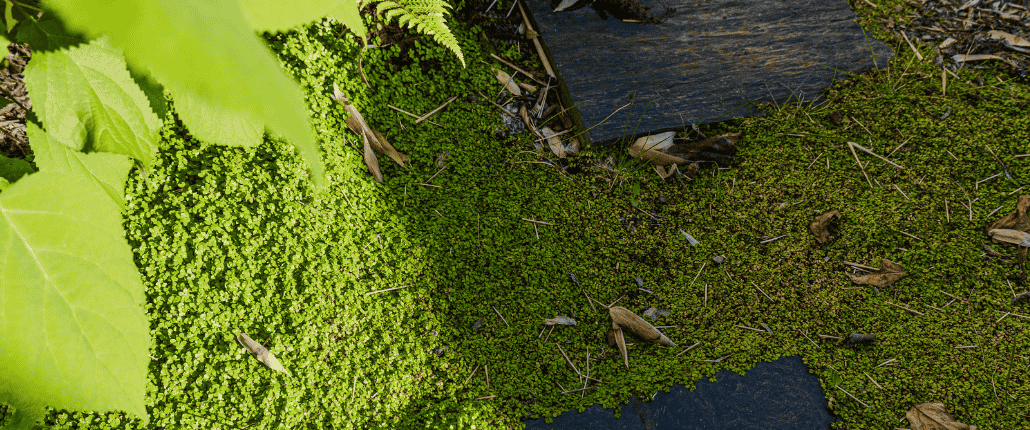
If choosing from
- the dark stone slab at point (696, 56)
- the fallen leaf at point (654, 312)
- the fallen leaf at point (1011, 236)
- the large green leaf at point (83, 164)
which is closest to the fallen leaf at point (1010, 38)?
the dark stone slab at point (696, 56)

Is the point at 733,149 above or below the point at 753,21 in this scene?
below

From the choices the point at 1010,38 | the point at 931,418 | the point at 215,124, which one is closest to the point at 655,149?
the point at 931,418

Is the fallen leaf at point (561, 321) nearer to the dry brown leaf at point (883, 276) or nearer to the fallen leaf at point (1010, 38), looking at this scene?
the dry brown leaf at point (883, 276)

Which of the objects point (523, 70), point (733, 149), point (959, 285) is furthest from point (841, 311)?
point (523, 70)

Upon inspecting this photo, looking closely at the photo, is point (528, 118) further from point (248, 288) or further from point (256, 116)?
point (256, 116)

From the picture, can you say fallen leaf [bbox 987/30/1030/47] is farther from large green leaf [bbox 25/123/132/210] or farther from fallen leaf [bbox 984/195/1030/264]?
large green leaf [bbox 25/123/132/210]

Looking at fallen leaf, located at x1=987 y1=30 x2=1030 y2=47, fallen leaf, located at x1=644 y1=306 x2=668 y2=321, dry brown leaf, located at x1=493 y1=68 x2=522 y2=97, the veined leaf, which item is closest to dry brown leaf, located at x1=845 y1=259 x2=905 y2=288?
fallen leaf, located at x1=644 y1=306 x2=668 y2=321
